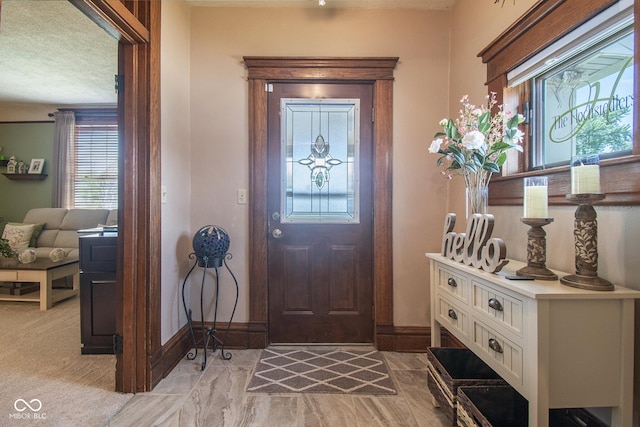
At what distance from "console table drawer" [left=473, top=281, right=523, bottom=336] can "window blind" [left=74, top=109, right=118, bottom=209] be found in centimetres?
515

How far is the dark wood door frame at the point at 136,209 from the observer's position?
174cm

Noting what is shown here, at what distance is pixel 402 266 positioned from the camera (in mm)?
2344

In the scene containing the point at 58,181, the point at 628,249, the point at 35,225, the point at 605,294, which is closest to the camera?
the point at 605,294

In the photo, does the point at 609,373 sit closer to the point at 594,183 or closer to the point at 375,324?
the point at 594,183

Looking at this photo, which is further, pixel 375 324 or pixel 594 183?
pixel 375 324

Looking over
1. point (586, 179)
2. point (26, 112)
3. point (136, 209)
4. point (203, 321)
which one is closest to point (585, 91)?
point (586, 179)

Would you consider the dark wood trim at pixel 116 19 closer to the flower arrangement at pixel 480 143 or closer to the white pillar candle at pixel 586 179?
the flower arrangement at pixel 480 143

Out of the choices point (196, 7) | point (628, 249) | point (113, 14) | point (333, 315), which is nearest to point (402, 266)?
point (333, 315)

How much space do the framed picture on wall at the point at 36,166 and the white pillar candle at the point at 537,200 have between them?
6.28 metres

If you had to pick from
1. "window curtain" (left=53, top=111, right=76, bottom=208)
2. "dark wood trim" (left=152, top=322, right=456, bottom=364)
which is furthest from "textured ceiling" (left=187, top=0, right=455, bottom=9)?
"window curtain" (left=53, top=111, right=76, bottom=208)

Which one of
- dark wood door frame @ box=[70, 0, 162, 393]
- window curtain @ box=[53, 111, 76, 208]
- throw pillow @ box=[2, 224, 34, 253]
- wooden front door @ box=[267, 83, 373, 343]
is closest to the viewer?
dark wood door frame @ box=[70, 0, 162, 393]

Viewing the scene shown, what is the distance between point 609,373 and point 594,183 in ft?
2.07

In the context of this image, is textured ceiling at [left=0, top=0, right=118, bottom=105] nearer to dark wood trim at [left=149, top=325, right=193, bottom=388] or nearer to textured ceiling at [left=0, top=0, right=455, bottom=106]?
textured ceiling at [left=0, top=0, right=455, bottom=106]

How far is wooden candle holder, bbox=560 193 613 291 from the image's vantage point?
0.97 metres
